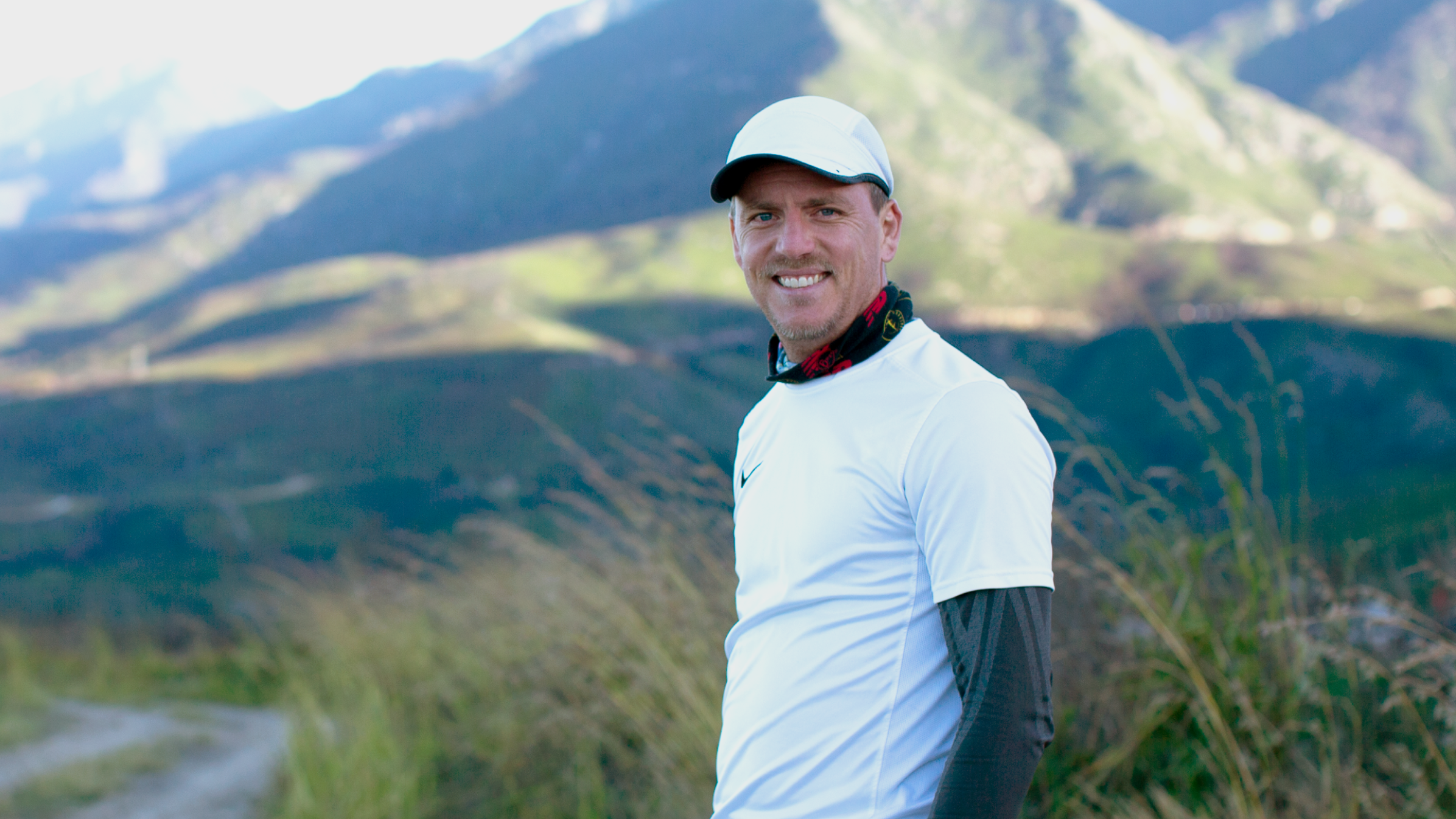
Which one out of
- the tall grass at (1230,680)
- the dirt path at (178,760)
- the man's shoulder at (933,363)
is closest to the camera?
the man's shoulder at (933,363)

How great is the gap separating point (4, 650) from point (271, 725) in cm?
363

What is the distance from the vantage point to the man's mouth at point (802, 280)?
1.69 m

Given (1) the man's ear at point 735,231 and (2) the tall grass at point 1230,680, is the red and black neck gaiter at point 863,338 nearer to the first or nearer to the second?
(1) the man's ear at point 735,231

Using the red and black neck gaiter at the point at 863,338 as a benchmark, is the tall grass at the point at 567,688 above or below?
below

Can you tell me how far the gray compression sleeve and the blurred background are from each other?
3.43ft

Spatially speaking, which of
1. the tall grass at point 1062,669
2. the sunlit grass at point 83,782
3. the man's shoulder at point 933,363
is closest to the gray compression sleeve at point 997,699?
the man's shoulder at point 933,363

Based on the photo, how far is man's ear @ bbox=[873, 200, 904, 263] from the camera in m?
1.73

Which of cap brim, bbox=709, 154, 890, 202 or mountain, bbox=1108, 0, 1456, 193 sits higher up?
mountain, bbox=1108, 0, 1456, 193

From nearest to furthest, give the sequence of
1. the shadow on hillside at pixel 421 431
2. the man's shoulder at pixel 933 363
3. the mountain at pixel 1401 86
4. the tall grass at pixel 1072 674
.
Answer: the man's shoulder at pixel 933 363, the tall grass at pixel 1072 674, the shadow on hillside at pixel 421 431, the mountain at pixel 1401 86

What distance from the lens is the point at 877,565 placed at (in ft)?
4.97

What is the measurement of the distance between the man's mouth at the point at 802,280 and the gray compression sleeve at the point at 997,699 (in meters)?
0.55

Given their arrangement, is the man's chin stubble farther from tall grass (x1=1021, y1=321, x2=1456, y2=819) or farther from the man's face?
tall grass (x1=1021, y1=321, x2=1456, y2=819)

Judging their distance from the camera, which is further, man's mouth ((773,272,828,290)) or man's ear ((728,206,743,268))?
man's ear ((728,206,743,268))

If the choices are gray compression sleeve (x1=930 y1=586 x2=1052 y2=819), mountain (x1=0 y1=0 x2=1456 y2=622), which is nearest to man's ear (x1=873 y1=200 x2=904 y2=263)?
gray compression sleeve (x1=930 y1=586 x2=1052 y2=819)
